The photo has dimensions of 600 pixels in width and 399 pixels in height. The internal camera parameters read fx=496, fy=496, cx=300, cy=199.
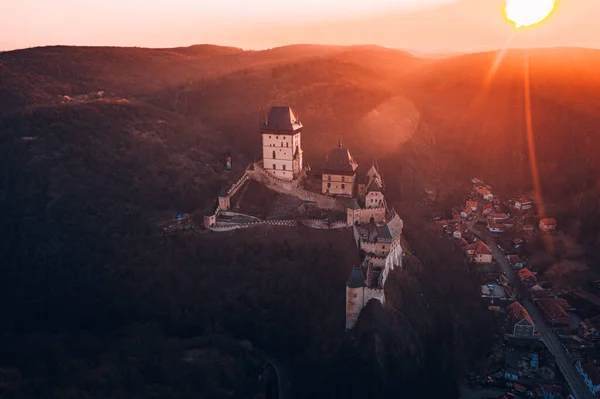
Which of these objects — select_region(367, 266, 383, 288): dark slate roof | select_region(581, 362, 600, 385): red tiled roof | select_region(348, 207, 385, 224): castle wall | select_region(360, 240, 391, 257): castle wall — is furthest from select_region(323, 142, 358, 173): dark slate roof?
select_region(581, 362, 600, 385): red tiled roof

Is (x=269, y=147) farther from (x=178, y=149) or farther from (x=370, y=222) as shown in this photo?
(x=178, y=149)

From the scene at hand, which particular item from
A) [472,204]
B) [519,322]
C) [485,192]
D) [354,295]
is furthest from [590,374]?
[485,192]

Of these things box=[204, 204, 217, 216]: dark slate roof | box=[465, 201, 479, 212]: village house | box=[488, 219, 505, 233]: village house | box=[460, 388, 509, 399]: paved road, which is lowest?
box=[460, 388, 509, 399]: paved road

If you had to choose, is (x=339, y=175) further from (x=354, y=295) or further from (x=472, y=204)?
(x=472, y=204)

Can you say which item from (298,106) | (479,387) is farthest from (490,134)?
(479,387)

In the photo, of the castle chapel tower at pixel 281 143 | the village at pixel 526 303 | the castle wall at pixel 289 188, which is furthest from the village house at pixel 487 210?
the castle chapel tower at pixel 281 143

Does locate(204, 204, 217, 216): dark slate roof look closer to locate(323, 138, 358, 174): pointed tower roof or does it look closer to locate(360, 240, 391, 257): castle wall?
locate(323, 138, 358, 174): pointed tower roof
